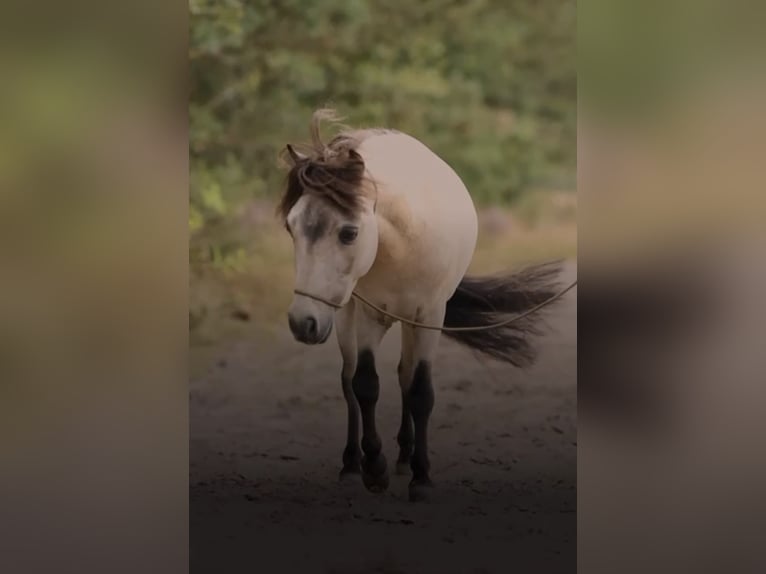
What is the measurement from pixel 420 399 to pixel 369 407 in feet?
0.57

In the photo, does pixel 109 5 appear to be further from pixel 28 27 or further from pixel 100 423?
pixel 100 423

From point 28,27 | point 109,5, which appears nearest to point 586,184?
point 109,5

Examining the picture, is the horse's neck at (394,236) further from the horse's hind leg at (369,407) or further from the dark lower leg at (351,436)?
the dark lower leg at (351,436)

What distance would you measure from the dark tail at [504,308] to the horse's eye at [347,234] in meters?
0.39

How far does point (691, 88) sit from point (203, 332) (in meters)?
1.81

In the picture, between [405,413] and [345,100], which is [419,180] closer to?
[345,100]

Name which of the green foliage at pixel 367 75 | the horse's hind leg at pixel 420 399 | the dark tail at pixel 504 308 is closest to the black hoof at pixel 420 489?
the horse's hind leg at pixel 420 399

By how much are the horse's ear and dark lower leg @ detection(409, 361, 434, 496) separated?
2.58 ft

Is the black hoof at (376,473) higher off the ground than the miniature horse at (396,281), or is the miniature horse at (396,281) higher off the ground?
the miniature horse at (396,281)

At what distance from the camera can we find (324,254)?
→ 2.99 metres

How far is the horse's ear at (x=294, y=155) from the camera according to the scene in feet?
9.85

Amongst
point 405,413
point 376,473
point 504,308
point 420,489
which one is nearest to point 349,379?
point 405,413

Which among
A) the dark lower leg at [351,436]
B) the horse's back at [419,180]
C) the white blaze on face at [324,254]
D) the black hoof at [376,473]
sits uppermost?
the horse's back at [419,180]

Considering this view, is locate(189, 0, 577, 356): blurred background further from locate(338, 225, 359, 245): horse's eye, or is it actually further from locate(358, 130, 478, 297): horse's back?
locate(338, 225, 359, 245): horse's eye
